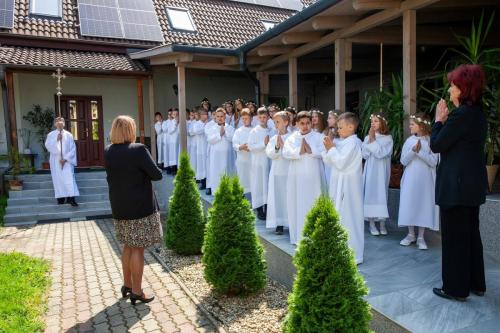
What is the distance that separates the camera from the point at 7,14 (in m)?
12.2

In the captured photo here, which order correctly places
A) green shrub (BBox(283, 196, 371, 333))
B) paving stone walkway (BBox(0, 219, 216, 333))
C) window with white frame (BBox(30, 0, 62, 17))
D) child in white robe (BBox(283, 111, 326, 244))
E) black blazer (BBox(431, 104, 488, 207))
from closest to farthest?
green shrub (BBox(283, 196, 371, 333)) < black blazer (BBox(431, 104, 488, 207)) < paving stone walkway (BBox(0, 219, 216, 333)) < child in white robe (BBox(283, 111, 326, 244)) < window with white frame (BBox(30, 0, 62, 17))

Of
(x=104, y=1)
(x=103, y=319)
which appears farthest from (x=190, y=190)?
(x=104, y=1)

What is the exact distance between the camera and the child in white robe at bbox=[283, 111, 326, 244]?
5184 mm

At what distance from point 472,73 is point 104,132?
11906 mm

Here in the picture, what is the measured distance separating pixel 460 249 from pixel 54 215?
886 centimetres

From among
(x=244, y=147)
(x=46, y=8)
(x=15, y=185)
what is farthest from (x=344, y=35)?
(x=46, y=8)

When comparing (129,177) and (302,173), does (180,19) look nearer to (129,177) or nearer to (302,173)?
(302,173)

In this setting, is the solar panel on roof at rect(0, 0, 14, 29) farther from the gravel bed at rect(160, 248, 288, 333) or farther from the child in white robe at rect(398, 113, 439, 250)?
the child in white robe at rect(398, 113, 439, 250)

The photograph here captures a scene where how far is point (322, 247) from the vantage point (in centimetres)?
286

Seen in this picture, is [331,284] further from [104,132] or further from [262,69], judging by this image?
[104,132]

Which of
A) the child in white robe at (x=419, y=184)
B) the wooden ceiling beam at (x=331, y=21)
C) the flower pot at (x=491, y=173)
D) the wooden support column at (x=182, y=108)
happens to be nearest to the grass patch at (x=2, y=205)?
the wooden support column at (x=182, y=108)

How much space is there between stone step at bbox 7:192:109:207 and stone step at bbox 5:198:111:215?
0.29 feet

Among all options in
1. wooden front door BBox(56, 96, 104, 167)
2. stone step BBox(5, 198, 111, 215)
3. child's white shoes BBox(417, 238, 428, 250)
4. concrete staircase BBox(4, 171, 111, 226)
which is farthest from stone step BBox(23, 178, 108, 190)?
child's white shoes BBox(417, 238, 428, 250)

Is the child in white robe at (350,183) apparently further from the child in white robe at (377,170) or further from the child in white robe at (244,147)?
the child in white robe at (244,147)
